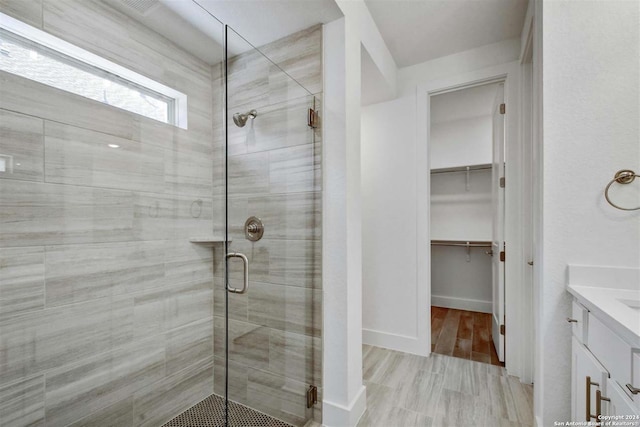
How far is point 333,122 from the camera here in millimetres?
1705

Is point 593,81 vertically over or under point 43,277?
over

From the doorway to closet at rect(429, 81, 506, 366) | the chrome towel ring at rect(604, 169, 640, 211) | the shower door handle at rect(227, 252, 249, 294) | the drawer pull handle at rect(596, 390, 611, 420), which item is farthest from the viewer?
the doorway to closet at rect(429, 81, 506, 366)

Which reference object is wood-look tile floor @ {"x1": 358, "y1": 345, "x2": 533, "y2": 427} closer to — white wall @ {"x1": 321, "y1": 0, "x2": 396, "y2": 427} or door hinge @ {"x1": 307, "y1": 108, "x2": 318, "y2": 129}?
white wall @ {"x1": 321, "y1": 0, "x2": 396, "y2": 427}

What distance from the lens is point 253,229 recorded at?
147 centimetres

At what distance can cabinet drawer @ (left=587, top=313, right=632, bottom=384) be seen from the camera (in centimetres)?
86

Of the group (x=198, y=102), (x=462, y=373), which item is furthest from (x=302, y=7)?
(x=462, y=373)

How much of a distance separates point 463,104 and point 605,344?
3.29 m

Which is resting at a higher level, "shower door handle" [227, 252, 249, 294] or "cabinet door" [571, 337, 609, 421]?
"shower door handle" [227, 252, 249, 294]

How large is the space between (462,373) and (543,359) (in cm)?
100

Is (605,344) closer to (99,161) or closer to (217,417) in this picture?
(217,417)

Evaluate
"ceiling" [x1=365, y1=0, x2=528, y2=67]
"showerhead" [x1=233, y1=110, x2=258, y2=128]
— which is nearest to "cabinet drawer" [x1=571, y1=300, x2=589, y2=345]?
"showerhead" [x1=233, y1=110, x2=258, y2=128]

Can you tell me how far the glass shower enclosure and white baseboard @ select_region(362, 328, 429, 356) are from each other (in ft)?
3.94

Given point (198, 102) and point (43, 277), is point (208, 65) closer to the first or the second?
point (198, 102)

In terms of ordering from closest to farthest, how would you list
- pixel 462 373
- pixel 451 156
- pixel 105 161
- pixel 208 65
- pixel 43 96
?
pixel 43 96, pixel 105 161, pixel 208 65, pixel 462 373, pixel 451 156
